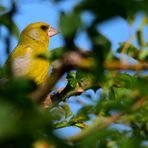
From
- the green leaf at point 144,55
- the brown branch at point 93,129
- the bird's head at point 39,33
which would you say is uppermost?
the bird's head at point 39,33

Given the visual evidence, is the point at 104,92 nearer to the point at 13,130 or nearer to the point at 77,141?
the point at 77,141

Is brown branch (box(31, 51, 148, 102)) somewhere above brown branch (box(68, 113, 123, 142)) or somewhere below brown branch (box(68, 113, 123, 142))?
above

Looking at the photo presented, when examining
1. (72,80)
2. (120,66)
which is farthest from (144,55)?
(72,80)

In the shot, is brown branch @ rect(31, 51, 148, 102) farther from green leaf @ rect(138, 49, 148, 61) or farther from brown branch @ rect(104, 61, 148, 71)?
green leaf @ rect(138, 49, 148, 61)

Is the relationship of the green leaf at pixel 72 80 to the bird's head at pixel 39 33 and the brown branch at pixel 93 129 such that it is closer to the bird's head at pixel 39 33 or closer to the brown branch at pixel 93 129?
the brown branch at pixel 93 129

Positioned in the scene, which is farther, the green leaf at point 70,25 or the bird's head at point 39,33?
the bird's head at point 39,33

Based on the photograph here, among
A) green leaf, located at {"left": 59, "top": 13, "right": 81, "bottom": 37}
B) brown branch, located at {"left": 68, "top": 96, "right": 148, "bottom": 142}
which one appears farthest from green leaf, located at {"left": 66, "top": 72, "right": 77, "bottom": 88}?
green leaf, located at {"left": 59, "top": 13, "right": 81, "bottom": 37}

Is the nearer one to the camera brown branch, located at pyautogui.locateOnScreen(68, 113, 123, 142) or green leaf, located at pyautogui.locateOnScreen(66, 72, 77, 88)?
brown branch, located at pyautogui.locateOnScreen(68, 113, 123, 142)

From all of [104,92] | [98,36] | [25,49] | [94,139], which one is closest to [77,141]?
[94,139]

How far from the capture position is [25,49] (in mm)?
5273

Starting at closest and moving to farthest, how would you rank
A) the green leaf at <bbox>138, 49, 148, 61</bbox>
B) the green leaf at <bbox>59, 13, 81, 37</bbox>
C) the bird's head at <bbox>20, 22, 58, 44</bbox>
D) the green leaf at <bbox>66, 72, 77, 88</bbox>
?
the green leaf at <bbox>59, 13, 81, 37</bbox>
the green leaf at <bbox>138, 49, 148, 61</bbox>
the green leaf at <bbox>66, 72, 77, 88</bbox>
the bird's head at <bbox>20, 22, 58, 44</bbox>

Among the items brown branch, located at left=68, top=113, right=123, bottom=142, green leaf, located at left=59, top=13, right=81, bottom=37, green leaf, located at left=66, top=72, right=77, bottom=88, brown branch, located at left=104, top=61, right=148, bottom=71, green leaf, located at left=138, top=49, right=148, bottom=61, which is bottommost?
brown branch, located at left=68, top=113, right=123, bottom=142

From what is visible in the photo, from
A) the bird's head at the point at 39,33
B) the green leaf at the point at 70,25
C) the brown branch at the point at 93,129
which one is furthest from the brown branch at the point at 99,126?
the bird's head at the point at 39,33

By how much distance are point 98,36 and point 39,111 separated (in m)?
0.14
